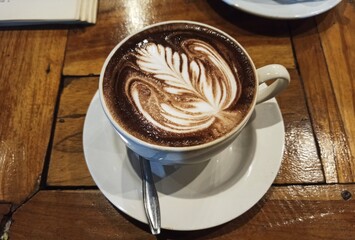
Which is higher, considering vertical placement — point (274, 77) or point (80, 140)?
point (274, 77)

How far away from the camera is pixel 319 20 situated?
88cm

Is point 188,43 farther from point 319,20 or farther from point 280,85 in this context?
point 319,20

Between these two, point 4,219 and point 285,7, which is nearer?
point 4,219

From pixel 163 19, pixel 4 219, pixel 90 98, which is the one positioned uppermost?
pixel 163 19

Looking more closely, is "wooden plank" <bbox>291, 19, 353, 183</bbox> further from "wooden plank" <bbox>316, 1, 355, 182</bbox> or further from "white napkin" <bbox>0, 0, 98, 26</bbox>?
"white napkin" <bbox>0, 0, 98, 26</bbox>

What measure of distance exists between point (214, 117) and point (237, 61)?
0.12 m

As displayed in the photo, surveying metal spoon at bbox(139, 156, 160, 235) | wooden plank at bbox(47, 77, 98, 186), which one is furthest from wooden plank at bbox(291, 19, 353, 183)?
wooden plank at bbox(47, 77, 98, 186)

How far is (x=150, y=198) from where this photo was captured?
60cm

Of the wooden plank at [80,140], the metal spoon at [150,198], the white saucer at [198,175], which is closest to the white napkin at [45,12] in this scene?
the wooden plank at [80,140]

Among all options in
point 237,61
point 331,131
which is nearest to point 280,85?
point 237,61

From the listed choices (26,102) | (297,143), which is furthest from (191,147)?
(26,102)

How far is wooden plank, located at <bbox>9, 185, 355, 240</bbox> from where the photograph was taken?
610 mm

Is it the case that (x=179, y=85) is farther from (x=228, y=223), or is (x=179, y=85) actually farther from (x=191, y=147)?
(x=228, y=223)

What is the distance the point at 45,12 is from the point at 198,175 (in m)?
0.53
